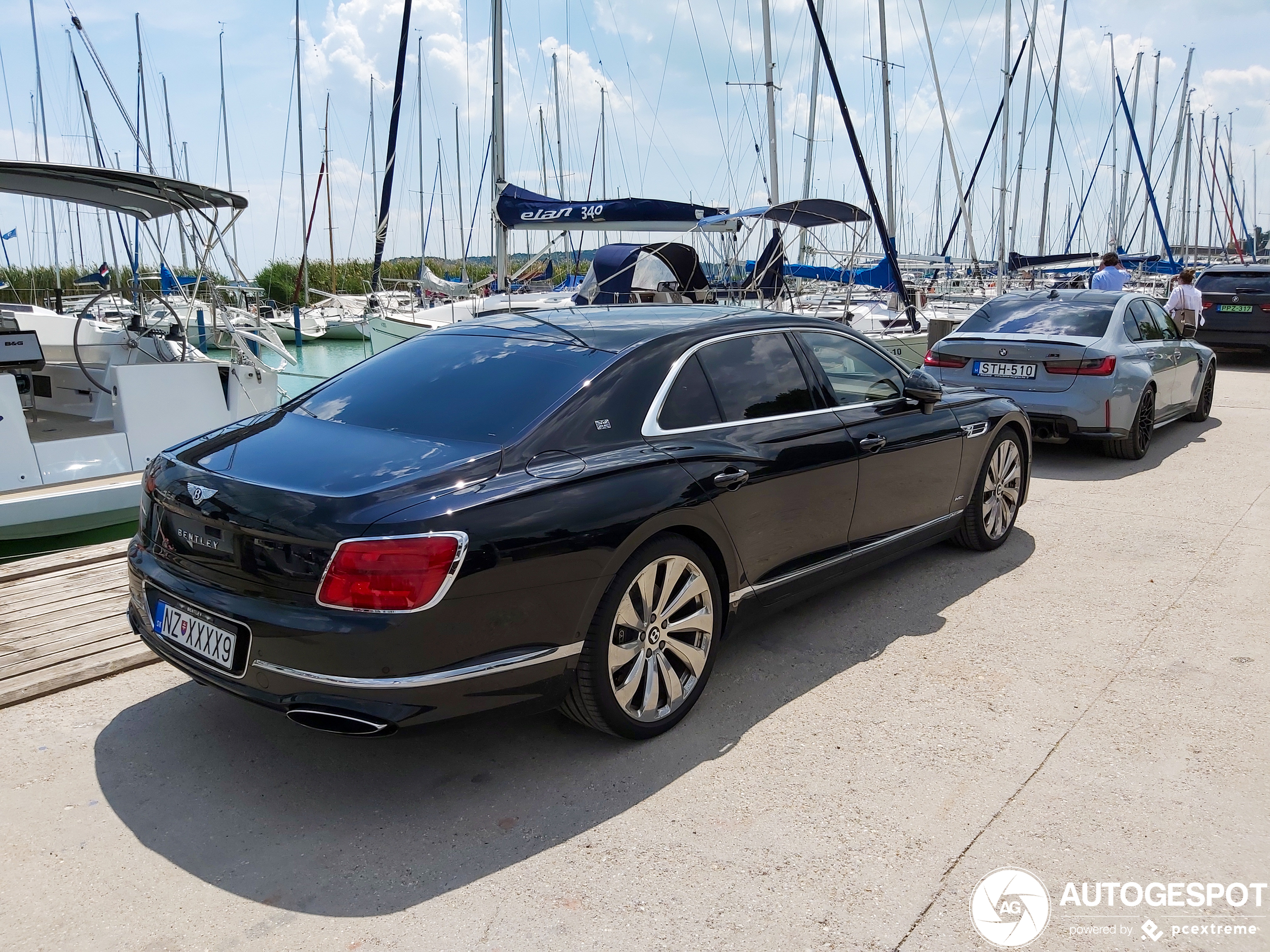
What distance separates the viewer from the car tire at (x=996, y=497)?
5699 millimetres

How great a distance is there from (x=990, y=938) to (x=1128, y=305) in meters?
7.78

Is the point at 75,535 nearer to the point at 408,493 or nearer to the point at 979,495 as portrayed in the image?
the point at 408,493

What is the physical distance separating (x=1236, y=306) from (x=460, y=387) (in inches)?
646

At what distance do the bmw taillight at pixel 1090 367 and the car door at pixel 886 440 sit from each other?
3.47 metres

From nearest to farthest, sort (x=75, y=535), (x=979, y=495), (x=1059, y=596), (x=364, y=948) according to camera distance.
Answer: (x=364, y=948) < (x=1059, y=596) < (x=979, y=495) < (x=75, y=535)

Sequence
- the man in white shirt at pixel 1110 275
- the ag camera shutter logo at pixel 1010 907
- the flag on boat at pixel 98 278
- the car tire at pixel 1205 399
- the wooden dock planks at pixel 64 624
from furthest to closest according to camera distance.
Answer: the flag on boat at pixel 98 278
the man in white shirt at pixel 1110 275
the car tire at pixel 1205 399
the wooden dock planks at pixel 64 624
the ag camera shutter logo at pixel 1010 907

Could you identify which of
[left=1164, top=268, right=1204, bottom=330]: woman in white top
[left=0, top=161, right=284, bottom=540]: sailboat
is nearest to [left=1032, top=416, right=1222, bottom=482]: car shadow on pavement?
[left=1164, top=268, right=1204, bottom=330]: woman in white top

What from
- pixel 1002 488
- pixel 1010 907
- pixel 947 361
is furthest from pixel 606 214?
pixel 1010 907

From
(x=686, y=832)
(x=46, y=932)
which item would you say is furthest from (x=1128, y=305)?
(x=46, y=932)

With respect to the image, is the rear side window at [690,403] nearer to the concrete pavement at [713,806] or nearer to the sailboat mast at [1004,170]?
the concrete pavement at [713,806]

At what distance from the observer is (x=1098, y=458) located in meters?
8.91

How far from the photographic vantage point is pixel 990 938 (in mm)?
2547

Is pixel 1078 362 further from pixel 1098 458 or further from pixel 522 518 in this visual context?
pixel 522 518

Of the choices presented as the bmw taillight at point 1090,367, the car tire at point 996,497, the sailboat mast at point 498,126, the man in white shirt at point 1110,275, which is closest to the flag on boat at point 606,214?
the sailboat mast at point 498,126
